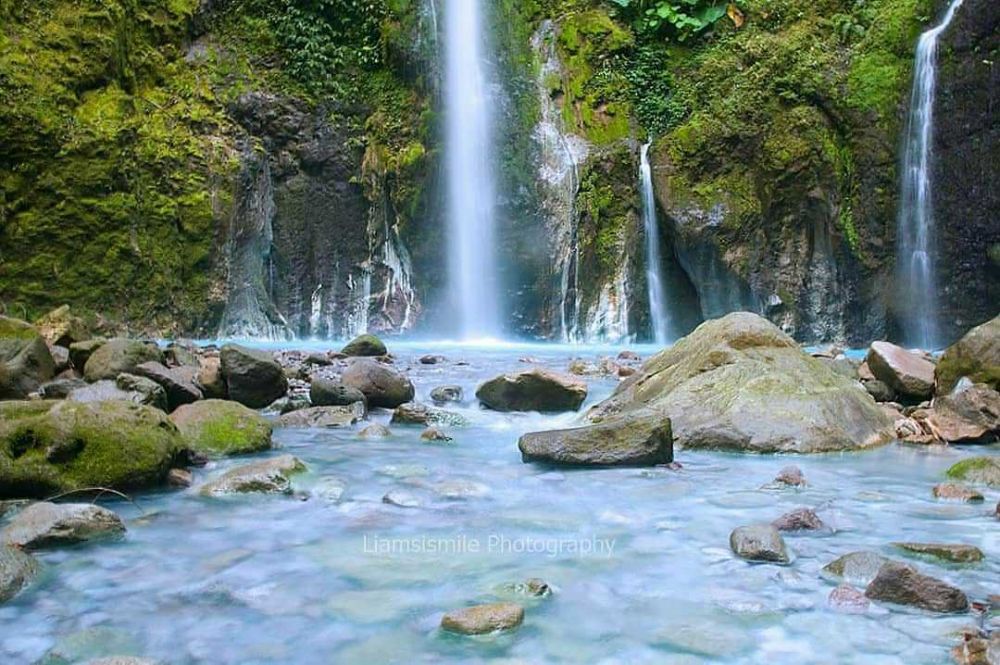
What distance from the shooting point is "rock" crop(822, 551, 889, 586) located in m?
3.54

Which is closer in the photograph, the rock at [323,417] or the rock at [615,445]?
the rock at [615,445]

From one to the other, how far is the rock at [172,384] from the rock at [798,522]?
17.3 ft

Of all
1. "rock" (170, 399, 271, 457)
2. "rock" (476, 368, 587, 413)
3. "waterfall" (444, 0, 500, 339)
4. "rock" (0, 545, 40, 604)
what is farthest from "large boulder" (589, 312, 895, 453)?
"waterfall" (444, 0, 500, 339)

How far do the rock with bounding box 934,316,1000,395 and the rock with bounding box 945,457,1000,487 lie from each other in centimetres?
224

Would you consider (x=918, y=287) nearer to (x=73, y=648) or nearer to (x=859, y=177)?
(x=859, y=177)

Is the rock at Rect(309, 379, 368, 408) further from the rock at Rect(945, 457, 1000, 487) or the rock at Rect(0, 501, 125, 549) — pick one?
the rock at Rect(945, 457, 1000, 487)

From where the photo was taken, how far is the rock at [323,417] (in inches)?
302

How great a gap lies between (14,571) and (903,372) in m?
7.46

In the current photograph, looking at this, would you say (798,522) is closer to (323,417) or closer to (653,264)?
(323,417)

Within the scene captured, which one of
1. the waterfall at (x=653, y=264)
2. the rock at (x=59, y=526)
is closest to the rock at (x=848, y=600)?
the rock at (x=59, y=526)

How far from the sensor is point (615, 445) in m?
5.86

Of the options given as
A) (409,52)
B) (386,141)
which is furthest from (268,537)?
(409,52)

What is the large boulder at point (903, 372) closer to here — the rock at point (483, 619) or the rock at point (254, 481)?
the rock at point (254, 481)

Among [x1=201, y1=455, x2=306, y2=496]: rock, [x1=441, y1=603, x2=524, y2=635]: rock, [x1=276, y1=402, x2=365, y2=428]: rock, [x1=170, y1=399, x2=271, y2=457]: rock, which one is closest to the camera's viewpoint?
[x1=441, y1=603, x2=524, y2=635]: rock
